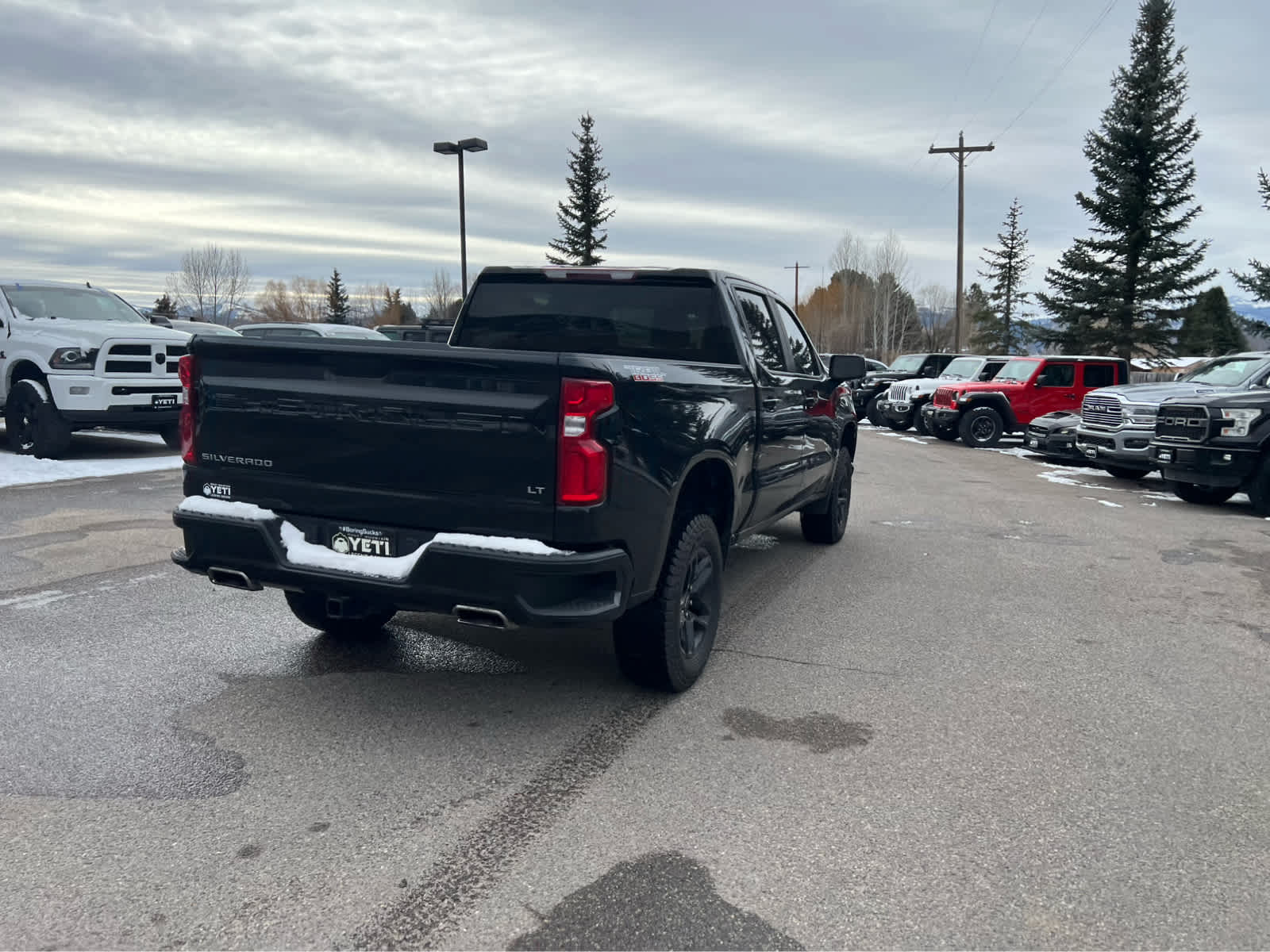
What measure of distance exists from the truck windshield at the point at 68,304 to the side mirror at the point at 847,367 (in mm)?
10305

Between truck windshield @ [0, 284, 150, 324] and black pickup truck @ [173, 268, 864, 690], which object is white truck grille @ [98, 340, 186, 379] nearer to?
truck windshield @ [0, 284, 150, 324]

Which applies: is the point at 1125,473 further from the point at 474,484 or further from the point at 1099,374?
the point at 474,484

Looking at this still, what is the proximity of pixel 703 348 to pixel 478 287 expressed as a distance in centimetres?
143

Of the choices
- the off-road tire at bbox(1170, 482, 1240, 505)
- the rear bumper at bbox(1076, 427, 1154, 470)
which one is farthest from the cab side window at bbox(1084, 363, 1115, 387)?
the off-road tire at bbox(1170, 482, 1240, 505)

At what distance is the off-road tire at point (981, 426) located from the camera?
20.7 metres

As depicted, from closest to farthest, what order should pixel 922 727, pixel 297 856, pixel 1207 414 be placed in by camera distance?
pixel 297 856
pixel 922 727
pixel 1207 414

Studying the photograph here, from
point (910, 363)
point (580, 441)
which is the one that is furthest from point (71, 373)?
point (910, 363)

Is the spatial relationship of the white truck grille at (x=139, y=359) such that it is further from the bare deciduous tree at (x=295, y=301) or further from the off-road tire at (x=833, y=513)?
the bare deciduous tree at (x=295, y=301)

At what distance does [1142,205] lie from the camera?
32.0 metres

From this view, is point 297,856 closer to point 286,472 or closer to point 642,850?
point 642,850

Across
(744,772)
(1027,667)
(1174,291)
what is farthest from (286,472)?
(1174,291)

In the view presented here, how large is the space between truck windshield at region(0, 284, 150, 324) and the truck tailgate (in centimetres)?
1037

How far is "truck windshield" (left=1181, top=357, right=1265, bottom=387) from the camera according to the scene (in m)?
12.5

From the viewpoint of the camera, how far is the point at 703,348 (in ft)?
17.5
